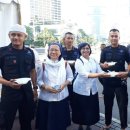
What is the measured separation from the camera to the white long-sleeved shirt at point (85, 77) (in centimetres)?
395

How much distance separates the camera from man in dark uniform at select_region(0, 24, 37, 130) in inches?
128

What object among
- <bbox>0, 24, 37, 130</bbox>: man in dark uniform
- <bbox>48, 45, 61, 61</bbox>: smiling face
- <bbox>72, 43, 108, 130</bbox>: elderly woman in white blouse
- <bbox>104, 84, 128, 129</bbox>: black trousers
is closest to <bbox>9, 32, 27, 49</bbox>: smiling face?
<bbox>0, 24, 37, 130</bbox>: man in dark uniform

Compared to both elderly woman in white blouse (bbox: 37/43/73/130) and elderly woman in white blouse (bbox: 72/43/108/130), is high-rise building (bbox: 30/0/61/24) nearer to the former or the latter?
elderly woman in white blouse (bbox: 72/43/108/130)

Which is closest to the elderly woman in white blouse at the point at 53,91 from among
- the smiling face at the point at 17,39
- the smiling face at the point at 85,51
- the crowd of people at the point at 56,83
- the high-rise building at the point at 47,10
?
the crowd of people at the point at 56,83

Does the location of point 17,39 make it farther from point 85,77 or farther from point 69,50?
point 69,50

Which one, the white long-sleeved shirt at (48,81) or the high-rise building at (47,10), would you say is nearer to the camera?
the white long-sleeved shirt at (48,81)

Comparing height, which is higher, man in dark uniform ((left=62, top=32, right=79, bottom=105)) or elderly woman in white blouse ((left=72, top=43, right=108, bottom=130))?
man in dark uniform ((left=62, top=32, right=79, bottom=105))

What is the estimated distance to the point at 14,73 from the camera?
3.31m

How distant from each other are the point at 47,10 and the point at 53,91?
3113 inches

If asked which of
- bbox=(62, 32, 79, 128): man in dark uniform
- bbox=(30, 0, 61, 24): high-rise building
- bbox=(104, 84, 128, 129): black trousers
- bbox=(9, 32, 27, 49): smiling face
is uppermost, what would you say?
bbox=(30, 0, 61, 24): high-rise building

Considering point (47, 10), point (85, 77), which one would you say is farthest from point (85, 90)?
point (47, 10)

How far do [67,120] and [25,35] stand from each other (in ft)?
5.03

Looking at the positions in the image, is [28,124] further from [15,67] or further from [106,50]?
[106,50]

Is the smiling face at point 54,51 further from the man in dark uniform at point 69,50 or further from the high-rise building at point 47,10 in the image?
the high-rise building at point 47,10
